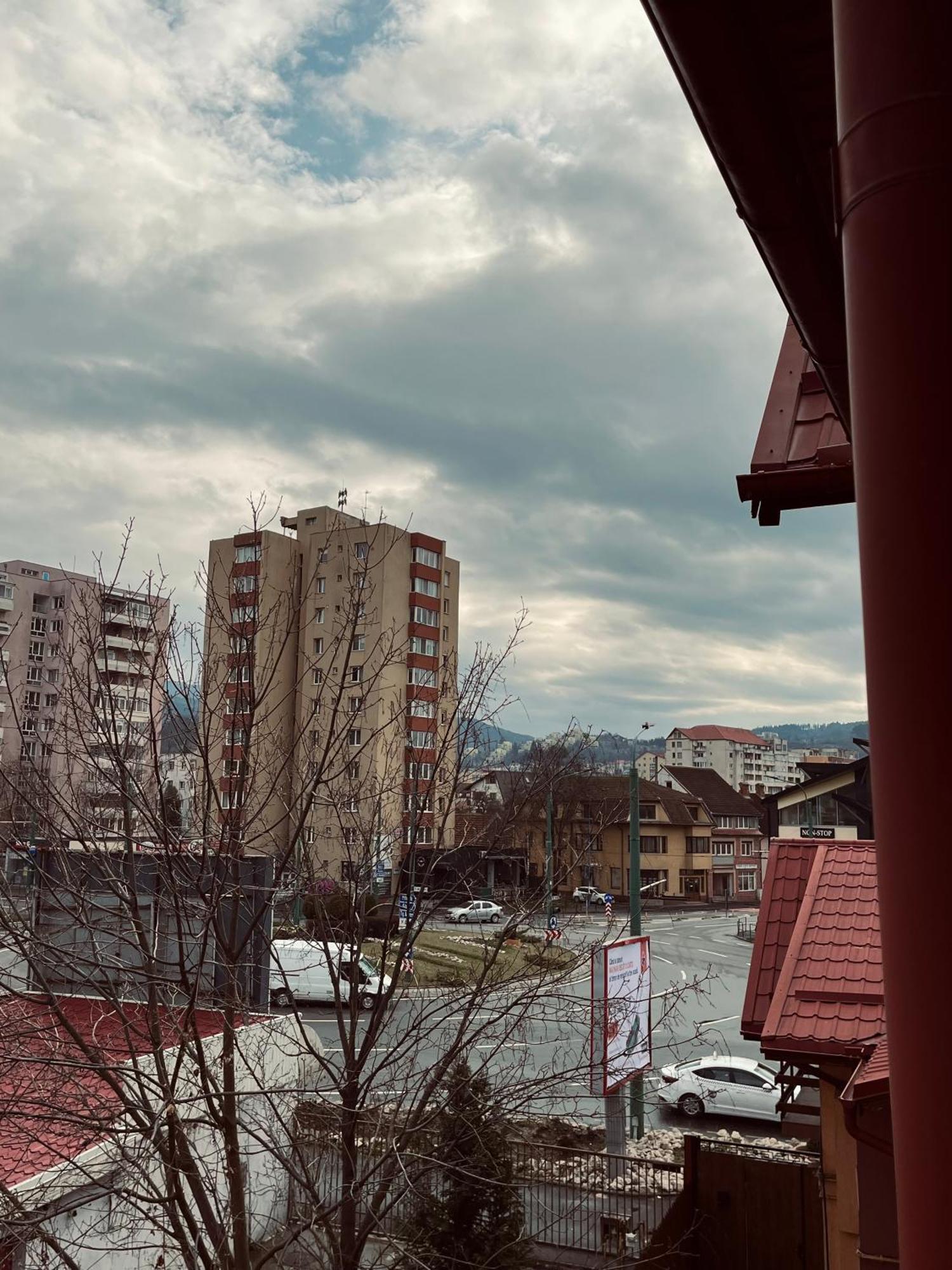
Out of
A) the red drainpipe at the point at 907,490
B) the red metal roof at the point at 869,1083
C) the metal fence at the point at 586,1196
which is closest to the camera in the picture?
the red drainpipe at the point at 907,490

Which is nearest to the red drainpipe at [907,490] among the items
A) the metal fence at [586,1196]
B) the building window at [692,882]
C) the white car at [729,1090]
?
the metal fence at [586,1196]

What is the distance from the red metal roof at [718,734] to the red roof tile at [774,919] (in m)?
167

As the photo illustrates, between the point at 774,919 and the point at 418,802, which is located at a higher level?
the point at 418,802

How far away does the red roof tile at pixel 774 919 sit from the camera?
26.3ft

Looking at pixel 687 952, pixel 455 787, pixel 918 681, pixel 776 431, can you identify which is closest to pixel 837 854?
pixel 455 787

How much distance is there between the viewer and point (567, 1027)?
57.2 ft

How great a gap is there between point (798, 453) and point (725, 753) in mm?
171612

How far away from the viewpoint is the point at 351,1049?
6.54 meters

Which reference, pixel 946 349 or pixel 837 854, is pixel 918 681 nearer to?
pixel 946 349

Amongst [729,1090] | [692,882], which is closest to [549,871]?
[729,1090]

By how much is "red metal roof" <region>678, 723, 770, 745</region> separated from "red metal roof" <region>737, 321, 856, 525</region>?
17147cm

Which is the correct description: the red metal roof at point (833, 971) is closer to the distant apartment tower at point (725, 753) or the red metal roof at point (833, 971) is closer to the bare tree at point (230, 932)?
the bare tree at point (230, 932)

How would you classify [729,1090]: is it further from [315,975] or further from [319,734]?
[319,734]

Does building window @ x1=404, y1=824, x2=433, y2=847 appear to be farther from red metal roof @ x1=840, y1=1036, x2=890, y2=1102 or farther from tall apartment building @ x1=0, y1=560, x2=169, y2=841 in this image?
red metal roof @ x1=840, y1=1036, x2=890, y2=1102
